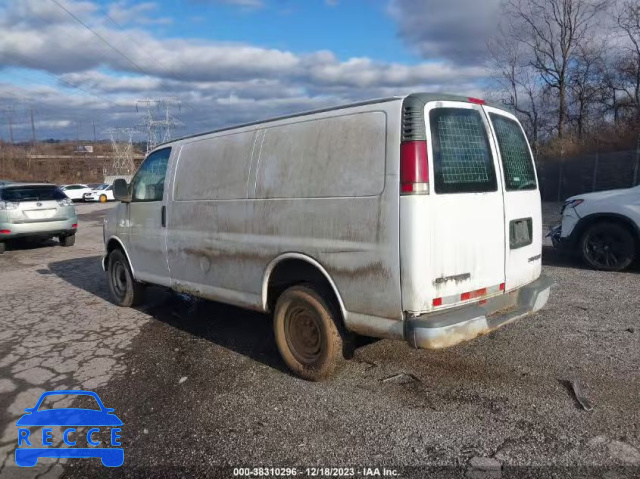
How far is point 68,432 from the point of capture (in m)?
3.52

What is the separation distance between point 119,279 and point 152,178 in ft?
5.75

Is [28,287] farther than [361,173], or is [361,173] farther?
A: [28,287]

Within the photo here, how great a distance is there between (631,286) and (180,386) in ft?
19.7

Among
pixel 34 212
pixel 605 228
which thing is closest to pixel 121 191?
pixel 605 228

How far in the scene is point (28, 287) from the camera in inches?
330

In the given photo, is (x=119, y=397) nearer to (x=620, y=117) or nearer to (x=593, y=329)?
(x=593, y=329)

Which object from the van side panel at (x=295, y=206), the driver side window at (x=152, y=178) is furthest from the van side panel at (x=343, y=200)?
the driver side window at (x=152, y=178)

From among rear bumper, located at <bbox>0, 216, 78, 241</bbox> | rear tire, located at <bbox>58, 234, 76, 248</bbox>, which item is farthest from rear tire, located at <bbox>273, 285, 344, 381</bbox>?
rear tire, located at <bbox>58, 234, 76, 248</bbox>

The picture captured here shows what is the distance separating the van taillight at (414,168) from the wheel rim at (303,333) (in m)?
1.30

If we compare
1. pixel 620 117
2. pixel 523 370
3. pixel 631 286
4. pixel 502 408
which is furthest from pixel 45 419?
pixel 620 117

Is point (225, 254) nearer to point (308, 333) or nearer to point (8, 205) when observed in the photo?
point (308, 333)

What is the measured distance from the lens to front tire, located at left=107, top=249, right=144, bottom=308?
664cm

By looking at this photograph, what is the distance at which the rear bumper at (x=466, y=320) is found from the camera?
10.9 feet

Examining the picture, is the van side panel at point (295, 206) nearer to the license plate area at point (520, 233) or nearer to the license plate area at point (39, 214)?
the license plate area at point (520, 233)
